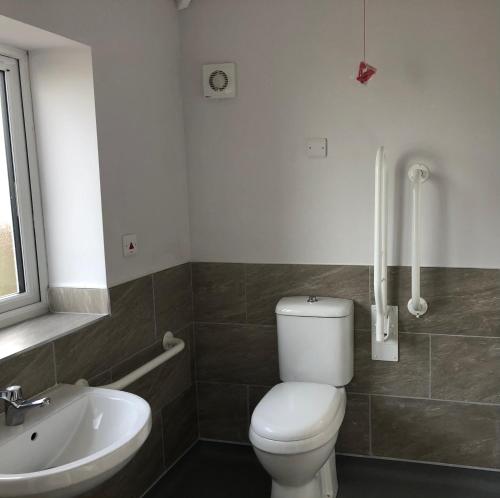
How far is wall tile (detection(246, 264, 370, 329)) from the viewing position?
8.63 ft

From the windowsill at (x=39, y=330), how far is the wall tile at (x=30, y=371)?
0.08 feet

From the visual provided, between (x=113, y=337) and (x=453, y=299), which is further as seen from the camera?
(x=453, y=299)

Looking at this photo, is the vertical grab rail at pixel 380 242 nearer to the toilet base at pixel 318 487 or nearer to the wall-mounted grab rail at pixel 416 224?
the wall-mounted grab rail at pixel 416 224

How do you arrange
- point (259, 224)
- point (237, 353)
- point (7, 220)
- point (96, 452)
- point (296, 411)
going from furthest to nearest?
point (237, 353)
point (259, 224)
point (296, 411)
point (7, 220)
point (96, 452)

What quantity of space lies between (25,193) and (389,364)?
1757 millimetres

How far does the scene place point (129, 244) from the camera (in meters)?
2.30

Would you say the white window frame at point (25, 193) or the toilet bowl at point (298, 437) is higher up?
the white window frame at point (25, 193)

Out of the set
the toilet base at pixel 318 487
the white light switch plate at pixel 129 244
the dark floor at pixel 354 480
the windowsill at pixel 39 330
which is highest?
the white light switch plate at pixel 129 244

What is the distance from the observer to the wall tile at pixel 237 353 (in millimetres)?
2799

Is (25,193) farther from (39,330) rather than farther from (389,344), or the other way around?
A: (389,344)

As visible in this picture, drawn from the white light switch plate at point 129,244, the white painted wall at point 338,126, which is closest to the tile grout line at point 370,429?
the white painted wall at point 338,126

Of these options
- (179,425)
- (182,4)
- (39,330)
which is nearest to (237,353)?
(179,425)

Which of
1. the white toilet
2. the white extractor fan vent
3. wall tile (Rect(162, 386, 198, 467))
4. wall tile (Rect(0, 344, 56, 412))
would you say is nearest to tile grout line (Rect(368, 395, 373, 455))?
the white toilet

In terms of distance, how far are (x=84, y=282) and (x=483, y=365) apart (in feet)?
5.80
